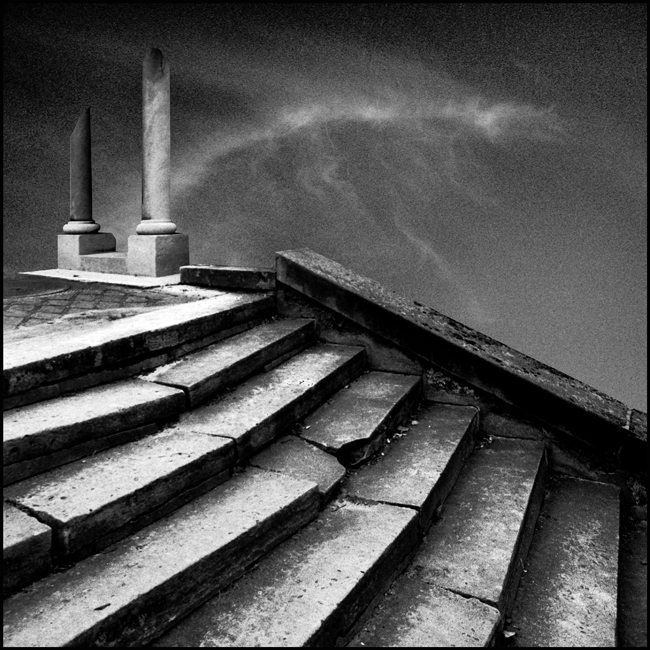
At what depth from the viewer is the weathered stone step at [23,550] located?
1613mm

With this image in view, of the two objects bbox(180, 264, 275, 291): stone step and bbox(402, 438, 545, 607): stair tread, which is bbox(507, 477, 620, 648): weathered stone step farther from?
bbox(180, 264, 275, 291): stone step

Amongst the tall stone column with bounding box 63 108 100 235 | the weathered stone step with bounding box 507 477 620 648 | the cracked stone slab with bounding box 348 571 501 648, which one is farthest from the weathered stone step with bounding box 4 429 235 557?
the tall stone column with bounding box 63 108 100 235

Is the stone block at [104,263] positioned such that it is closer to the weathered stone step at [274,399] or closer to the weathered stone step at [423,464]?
the weathered stone step at [274,399]

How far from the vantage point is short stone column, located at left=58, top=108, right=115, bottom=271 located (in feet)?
24.1

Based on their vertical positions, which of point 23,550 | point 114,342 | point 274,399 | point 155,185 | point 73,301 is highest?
point 155,185

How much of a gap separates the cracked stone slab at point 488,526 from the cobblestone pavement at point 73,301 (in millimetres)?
2382

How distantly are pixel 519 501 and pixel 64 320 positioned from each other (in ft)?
9.62

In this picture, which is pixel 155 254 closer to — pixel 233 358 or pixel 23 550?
pixel 233 358

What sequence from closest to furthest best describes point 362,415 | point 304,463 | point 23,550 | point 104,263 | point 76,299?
1. point 23,550
2. point 304,463
3. point 362,415
4. point 76,299
5. point 104,263

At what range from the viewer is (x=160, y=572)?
1.72 m

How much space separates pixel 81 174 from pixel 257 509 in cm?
704

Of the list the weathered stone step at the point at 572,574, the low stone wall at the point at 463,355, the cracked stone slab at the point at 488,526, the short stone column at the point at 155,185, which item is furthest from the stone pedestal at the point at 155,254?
the weathered stone step at the point at 572,574

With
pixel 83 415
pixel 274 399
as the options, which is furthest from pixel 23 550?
pixel 274 399

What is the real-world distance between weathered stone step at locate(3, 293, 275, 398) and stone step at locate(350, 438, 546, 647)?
1619 millimetres
